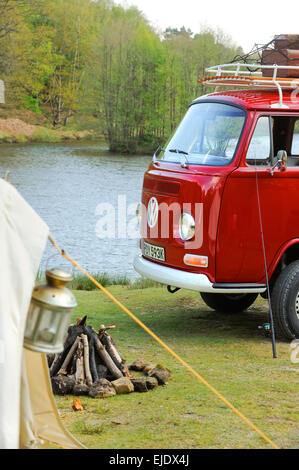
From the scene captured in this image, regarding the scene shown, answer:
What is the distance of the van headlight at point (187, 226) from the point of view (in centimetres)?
828

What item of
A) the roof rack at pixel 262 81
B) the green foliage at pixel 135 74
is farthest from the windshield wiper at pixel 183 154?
the green foliage at pixel 135 74

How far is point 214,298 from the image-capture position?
33.5 feet

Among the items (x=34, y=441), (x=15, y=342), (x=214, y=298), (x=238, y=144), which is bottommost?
(x=214, y=298)

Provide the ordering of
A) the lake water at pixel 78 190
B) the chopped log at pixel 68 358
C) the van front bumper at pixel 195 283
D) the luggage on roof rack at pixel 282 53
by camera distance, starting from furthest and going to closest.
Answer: the lake water at pixel 78 190
the luggage on roof rack at pixel 282 53
the van front bumper at pixel 195 283
the chopped log at pixel 68 358

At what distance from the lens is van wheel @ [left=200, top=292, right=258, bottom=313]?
10.2 metres

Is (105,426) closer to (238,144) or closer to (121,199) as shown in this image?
(238,144)

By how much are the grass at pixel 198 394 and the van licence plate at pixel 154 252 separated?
93cm

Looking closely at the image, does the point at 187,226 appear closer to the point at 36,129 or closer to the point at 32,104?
the point at 36,129

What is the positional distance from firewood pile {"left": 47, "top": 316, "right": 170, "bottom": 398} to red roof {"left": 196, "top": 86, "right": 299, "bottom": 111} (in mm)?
2948

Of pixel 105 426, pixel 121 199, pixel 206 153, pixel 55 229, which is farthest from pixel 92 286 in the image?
pixel 121 199

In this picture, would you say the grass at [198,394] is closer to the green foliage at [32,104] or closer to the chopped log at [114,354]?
the chopped log at [114,354]

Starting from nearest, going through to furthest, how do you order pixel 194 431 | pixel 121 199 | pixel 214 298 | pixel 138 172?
pixel 194 431
pixel 214 298
pixel 121 199
pixel 138 172
